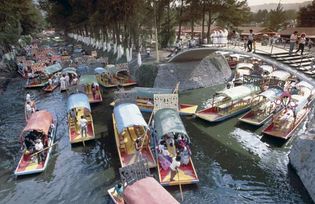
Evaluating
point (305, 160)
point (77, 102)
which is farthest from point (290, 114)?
point (77, 102)

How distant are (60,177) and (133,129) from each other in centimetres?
743

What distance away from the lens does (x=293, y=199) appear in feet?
63.6

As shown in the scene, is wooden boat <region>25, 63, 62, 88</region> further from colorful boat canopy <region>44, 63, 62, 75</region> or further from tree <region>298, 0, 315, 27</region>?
tree <region>298, 0, 315, 27</region>

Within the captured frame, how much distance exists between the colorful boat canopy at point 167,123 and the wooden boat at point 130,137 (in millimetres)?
1110

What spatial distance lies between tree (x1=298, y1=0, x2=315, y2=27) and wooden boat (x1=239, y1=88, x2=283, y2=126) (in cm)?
4523

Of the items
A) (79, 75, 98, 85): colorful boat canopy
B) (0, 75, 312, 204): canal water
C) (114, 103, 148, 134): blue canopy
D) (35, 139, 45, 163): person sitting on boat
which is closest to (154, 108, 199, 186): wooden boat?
(0, 75, 312, 204): canal water

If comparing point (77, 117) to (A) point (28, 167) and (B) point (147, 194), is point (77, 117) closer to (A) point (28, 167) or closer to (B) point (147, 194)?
(A) point (28, 167)

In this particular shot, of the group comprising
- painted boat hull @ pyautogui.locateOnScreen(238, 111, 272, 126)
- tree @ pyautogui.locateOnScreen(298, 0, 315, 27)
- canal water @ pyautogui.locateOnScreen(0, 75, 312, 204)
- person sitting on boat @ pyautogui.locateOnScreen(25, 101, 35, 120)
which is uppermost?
tree @ pyautogui.locateOnScreen(298, 0, 315, 27)

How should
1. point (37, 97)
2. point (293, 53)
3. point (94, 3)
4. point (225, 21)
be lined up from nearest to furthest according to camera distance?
point (293, 53) < point (37, 97) < point (225, 21) < point (94, 3)

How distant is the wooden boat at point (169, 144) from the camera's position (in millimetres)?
20469

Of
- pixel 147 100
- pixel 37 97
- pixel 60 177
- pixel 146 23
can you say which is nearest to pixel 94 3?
pixel 146 23

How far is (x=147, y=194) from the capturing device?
14.7m

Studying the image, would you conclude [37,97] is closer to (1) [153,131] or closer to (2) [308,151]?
(1) [153,131]

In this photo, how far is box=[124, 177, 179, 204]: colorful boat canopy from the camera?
14.3 meters
